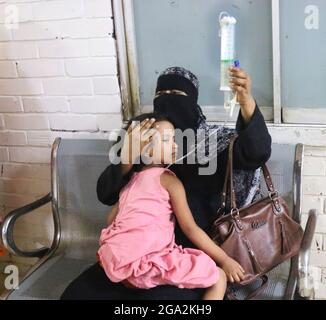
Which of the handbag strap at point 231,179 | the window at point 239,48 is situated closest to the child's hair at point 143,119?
the handbag strap at point 231,179

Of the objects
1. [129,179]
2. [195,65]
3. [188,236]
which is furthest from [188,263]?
[195,65]

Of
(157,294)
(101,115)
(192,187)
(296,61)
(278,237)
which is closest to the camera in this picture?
(157,294)

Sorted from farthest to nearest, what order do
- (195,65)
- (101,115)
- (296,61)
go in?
(101,115) → (195,65) → (296,61)

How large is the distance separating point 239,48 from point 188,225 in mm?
687

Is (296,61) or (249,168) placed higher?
(296,61)

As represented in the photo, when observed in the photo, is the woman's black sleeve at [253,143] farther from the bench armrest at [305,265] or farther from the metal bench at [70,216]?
the metal bench at [70,216]

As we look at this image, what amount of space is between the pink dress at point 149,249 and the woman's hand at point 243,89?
0.31m

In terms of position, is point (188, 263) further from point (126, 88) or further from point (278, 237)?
point (126, 88)

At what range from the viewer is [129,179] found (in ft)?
4.80

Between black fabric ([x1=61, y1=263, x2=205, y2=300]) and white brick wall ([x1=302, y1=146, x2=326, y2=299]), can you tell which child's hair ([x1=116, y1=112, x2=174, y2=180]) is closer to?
black fabric ([x1=61, y1=263, x2=205, y2=300])

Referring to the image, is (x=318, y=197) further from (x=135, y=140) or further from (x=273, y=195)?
(x=135, y=140)
